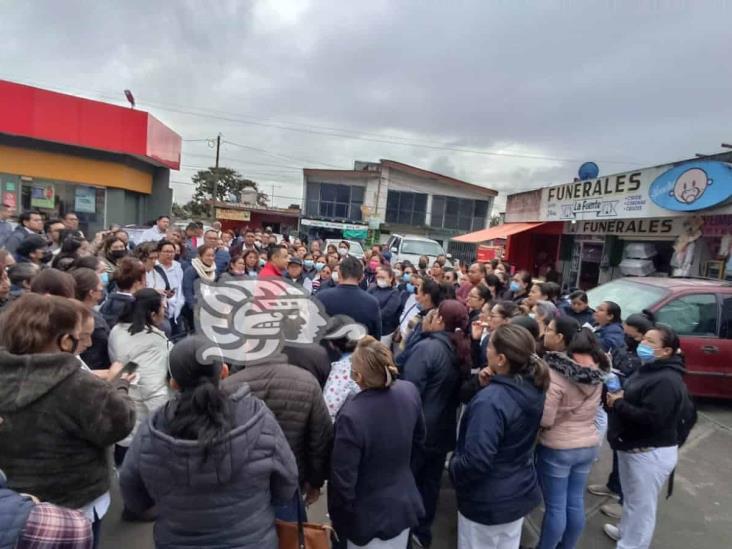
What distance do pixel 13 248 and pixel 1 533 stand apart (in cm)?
558

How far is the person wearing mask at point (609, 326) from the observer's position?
3881mm

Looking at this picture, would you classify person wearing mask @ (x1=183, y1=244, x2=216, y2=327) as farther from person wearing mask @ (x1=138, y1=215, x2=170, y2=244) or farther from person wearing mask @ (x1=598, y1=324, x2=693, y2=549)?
A: person wearing mask @ (x1=598, y1=324, x2=693, y2=549)

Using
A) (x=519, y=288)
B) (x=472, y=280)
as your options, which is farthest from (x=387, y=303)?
(x=519, y=288)

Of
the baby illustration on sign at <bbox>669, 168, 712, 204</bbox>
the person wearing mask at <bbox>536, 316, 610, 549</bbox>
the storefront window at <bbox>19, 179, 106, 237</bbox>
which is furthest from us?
the storefront window at <bbox>19, 179, 106, 237</bbox>

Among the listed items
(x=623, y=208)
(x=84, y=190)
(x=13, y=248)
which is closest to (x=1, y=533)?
(x=13, y=248)

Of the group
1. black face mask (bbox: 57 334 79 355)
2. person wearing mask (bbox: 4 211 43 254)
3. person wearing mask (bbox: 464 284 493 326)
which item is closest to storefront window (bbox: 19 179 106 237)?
person wearing mask (bbox: 4 211 43 254)

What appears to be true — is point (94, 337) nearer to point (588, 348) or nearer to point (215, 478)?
point (215, 478)

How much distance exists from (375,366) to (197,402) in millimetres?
773

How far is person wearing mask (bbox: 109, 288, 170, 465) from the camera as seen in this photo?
2469mm

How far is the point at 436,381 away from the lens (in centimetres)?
261

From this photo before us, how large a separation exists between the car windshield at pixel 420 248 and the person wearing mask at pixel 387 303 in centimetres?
1081

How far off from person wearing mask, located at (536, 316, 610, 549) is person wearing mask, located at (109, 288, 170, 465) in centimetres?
223

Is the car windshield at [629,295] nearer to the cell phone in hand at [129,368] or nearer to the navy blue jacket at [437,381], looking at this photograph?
the navy blue jacket at [437,381]
